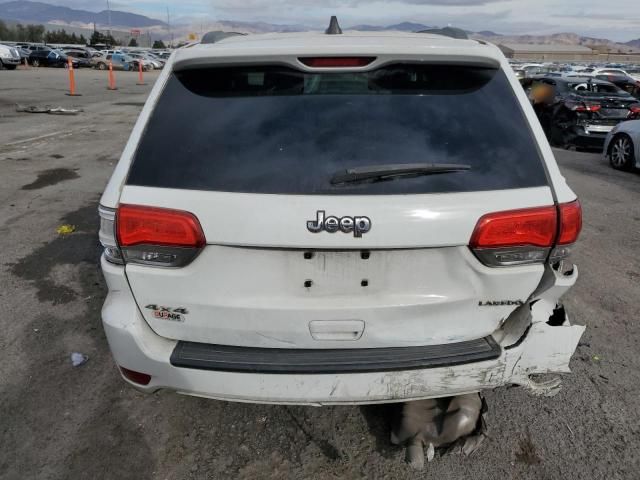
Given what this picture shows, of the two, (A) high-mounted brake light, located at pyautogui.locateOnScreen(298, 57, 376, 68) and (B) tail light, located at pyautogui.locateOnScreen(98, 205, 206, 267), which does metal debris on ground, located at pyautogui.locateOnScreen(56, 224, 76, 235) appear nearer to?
(B) tail light, located at pyautogui.locateOnScreen(98, 205, 206, 267)

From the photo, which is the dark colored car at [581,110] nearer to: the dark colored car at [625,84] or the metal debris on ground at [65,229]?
the dark colored car at [625,84]

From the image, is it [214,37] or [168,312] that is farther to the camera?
[214,37]

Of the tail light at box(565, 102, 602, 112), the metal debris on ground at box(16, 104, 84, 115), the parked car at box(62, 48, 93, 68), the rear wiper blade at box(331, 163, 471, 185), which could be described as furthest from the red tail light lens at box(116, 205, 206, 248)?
the parked car at box(62, 48, 93, 68)

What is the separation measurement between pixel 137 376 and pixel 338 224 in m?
1.17

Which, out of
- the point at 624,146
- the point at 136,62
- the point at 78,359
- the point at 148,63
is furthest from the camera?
the point at 148,63

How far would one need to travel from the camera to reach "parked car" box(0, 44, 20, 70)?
35000mm

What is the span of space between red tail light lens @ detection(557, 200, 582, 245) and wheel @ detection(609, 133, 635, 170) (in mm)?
8690

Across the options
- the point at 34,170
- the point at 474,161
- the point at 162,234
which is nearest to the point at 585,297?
the point at 474,161

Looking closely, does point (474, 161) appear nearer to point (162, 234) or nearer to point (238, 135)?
point (238, 135)

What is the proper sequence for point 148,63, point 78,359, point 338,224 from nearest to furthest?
1. point 338,224
2. point 78,359
3. point 148,63

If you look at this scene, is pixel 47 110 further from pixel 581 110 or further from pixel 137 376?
pixel 137 376

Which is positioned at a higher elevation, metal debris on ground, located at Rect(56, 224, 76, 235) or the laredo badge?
the laredo badge

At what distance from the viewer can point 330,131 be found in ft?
7.13

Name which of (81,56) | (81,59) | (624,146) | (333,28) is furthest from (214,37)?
(81,56)
